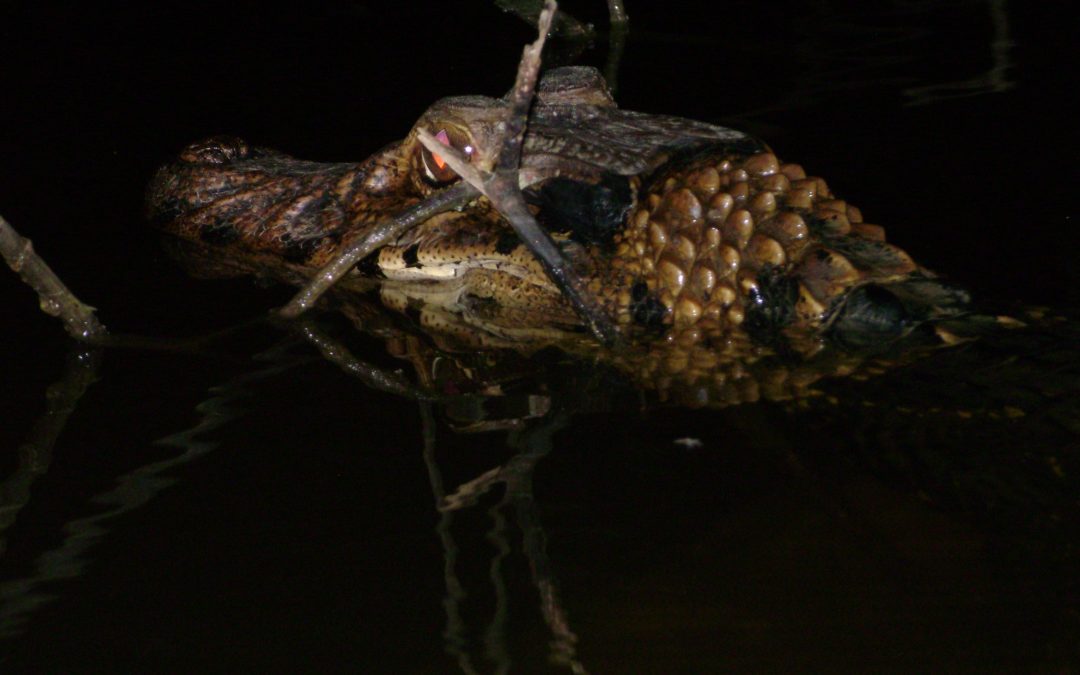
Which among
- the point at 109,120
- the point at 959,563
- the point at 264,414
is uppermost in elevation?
the point at 109,120

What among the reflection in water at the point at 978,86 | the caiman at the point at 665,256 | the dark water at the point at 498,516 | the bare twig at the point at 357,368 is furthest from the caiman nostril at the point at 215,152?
the reflection in water at the point at 978,86

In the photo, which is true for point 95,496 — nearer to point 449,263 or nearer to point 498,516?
point 498,516

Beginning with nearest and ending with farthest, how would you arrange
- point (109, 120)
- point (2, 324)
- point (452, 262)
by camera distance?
point (452, 262) → point (2, 324) → point (109, 120)

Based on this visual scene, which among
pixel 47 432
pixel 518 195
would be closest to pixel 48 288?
pixel 47 432

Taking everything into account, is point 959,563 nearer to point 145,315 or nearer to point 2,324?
point 145,315

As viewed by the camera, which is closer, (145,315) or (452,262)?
(452,262)

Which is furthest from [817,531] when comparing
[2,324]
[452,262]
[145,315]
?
[2,324]

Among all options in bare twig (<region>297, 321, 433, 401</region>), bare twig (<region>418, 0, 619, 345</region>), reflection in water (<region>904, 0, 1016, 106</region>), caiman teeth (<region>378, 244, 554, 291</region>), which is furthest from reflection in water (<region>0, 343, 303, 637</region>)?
reflection in water (<region>904, 0, 1016, 106</region>)
